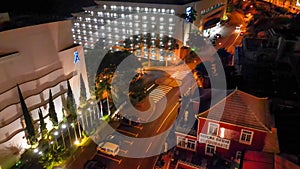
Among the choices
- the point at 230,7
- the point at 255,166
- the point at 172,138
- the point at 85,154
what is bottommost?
the point at 85,154

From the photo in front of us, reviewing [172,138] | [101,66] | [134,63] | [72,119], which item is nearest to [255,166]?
[172,138]

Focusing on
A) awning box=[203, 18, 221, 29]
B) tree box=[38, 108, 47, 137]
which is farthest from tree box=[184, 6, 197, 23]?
tree box=[38, 108, 47, 137]

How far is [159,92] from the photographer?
160ft

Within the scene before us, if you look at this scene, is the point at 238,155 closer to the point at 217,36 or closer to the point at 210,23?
the point at 217,36

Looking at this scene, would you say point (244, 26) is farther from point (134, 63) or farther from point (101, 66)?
point (101, 66)

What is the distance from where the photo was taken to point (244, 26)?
320 feet

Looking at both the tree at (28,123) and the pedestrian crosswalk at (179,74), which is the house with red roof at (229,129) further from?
the pedestrian crosswalk at (179,74)

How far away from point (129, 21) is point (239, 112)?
49368 millimetres

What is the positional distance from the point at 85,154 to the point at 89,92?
45.3 feet

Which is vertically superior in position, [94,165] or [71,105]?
[71,105]

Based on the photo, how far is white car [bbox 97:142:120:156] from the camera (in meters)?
31.3

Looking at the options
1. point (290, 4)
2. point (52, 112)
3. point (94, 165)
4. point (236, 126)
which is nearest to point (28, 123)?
point (52, 112)

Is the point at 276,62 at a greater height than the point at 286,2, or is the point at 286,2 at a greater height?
the point at 286,2

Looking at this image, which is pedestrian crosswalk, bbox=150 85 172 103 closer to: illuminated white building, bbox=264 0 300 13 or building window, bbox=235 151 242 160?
building window, bbox=235 151 242 160
